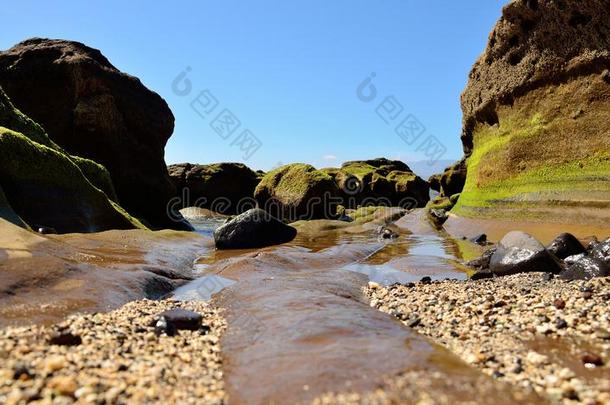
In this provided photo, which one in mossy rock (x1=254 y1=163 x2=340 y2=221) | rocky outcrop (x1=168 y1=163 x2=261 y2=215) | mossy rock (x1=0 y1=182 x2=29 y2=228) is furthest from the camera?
rocky outcrop (x1=168 y1=163 x2=261 y2=215)

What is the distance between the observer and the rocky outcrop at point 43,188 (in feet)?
40.6

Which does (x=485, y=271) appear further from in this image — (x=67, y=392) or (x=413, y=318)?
(x=67, y=392)

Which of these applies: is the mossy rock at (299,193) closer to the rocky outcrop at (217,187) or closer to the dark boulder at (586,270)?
the rocky outcrop at (217,187)

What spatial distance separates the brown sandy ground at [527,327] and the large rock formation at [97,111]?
67.7 feet

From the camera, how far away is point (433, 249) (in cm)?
1445

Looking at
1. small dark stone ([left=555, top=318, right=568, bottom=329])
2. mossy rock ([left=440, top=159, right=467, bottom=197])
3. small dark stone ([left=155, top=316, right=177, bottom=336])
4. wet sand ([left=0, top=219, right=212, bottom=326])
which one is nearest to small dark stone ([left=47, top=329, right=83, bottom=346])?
wet sand ([left=0, top=219, right=212, bottom=326])

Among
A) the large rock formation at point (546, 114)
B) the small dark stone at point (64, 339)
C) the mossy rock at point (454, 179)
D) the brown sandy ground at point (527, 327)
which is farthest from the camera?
the mossy rock at point (454, 179)

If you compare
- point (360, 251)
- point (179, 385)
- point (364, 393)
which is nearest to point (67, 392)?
point (179, 385)

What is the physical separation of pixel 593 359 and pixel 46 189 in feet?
46.2

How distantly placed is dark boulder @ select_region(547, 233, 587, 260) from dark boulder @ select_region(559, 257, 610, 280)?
1601mm

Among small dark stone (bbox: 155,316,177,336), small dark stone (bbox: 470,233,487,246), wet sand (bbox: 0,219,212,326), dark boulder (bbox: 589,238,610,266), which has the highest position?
wet sand (bbox: 0,219,212,326)

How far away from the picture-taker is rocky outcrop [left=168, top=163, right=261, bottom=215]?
47406mm

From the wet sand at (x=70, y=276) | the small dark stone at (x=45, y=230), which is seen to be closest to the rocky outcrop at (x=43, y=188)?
the small dark stone at (x=45, y=230)

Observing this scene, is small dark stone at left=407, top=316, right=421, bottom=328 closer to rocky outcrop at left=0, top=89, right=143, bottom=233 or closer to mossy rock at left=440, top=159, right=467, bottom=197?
rocky outcrop at left=0, top=89, right=143, bottom=233
